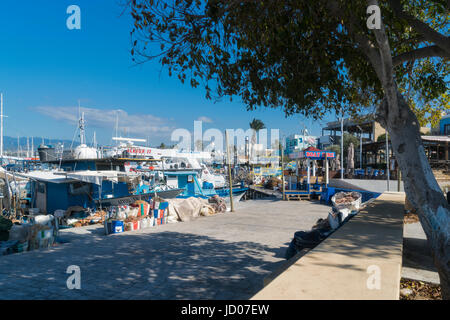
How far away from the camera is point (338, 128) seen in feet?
153

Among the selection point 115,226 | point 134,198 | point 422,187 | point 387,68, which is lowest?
point 115,226

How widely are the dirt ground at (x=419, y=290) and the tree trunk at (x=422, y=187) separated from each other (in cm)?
76

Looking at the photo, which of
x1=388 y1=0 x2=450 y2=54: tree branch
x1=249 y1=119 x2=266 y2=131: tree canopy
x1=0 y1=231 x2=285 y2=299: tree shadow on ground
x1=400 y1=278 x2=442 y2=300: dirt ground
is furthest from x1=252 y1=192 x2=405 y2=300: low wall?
x1=249 y1=119 x2=266 y2=131: tree canopy

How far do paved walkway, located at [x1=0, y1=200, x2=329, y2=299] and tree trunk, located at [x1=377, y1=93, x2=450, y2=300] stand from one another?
2.87 meters

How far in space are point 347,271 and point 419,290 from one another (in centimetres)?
245

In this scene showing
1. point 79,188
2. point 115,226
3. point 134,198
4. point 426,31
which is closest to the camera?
point 426,31

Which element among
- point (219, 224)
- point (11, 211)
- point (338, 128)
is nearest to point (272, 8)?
point (219, 224)

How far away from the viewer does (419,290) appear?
168 inches

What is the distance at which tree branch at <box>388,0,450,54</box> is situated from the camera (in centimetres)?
427

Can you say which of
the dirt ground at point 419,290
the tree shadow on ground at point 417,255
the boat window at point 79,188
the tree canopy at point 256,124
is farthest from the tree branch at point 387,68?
the tree canopy at point 256,124

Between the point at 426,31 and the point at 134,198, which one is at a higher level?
the point at 426,31

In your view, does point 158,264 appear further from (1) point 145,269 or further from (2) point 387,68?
(2) point 387,68

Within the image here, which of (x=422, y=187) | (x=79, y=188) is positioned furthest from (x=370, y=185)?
(x=79, y=188)
